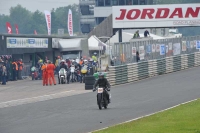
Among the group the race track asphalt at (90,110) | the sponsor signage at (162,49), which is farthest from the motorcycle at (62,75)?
the sponsor signage at (162,49)

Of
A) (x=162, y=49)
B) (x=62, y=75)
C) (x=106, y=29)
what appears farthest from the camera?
(x=106, y=29)

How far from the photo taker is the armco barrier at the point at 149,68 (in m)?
31.7

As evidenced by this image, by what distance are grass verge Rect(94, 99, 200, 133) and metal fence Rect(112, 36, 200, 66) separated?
16588 mm

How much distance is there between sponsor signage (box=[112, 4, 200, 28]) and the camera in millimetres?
46125

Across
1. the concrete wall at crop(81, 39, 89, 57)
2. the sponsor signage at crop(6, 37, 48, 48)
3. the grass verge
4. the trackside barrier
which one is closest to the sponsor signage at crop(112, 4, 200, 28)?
the concrete wall at crop(81, 39, 89, 57)

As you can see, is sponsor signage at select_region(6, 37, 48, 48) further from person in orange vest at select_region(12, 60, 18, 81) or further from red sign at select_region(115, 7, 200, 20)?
red sign at select_region(115, 7, 200, 20)

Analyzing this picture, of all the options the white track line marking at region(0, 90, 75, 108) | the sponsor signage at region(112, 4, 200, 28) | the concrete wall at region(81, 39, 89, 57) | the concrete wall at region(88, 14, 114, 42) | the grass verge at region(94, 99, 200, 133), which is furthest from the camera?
the concrete wall at region(88, 14, 114, 42)

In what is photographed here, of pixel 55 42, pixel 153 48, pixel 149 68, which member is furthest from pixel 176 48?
pixel 55 42

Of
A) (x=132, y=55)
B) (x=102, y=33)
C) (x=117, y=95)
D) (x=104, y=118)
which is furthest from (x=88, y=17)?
(x=104, y=118)

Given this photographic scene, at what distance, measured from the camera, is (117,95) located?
25.0m

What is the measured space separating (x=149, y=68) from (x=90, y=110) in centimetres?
1687

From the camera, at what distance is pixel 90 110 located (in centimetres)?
1912

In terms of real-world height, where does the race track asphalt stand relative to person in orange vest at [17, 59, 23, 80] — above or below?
below

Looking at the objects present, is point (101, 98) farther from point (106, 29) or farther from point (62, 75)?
point (106, 29)
